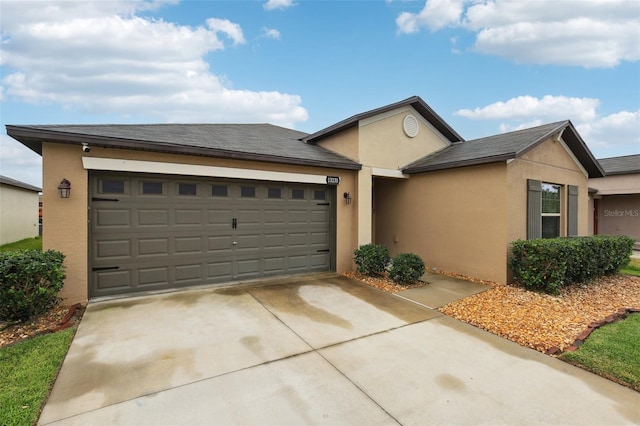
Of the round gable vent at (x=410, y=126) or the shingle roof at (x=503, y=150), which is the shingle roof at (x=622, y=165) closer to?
the shingle roof at (x=503, y=150)

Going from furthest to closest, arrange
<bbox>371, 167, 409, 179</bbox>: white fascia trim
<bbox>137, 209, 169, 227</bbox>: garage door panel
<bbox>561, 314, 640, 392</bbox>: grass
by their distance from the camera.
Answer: <bbox>371, 167, 409, 179</bbox>: white fascia trim → <bbox>137, 209, 169, 227</bbox>: garage door panel → <bbox>561, 314, 640, 392</bbox>: grass

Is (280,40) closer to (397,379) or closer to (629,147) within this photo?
(397,379)

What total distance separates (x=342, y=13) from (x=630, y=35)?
8506 millimetres

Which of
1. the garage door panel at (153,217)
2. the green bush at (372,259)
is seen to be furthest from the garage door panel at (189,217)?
the green bush at (372,259)

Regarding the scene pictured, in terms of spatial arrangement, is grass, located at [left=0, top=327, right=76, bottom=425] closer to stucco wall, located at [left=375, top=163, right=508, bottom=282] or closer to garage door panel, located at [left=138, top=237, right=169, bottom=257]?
garage door panel, located at [left=138, top=237, right=169, bottom=257]

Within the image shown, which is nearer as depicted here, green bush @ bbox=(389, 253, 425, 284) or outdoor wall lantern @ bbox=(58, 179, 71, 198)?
outdoor wall lantern @ bbox=(58, 179, 71, 198)

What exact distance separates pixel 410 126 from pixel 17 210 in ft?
67.4

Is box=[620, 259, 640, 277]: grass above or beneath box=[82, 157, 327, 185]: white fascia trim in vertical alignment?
beneath

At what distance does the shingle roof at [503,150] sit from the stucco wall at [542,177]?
317 mm

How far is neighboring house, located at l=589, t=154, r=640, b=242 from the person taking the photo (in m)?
13.8

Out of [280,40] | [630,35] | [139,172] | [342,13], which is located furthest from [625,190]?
[139,172]

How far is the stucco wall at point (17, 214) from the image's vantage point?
14531mm
